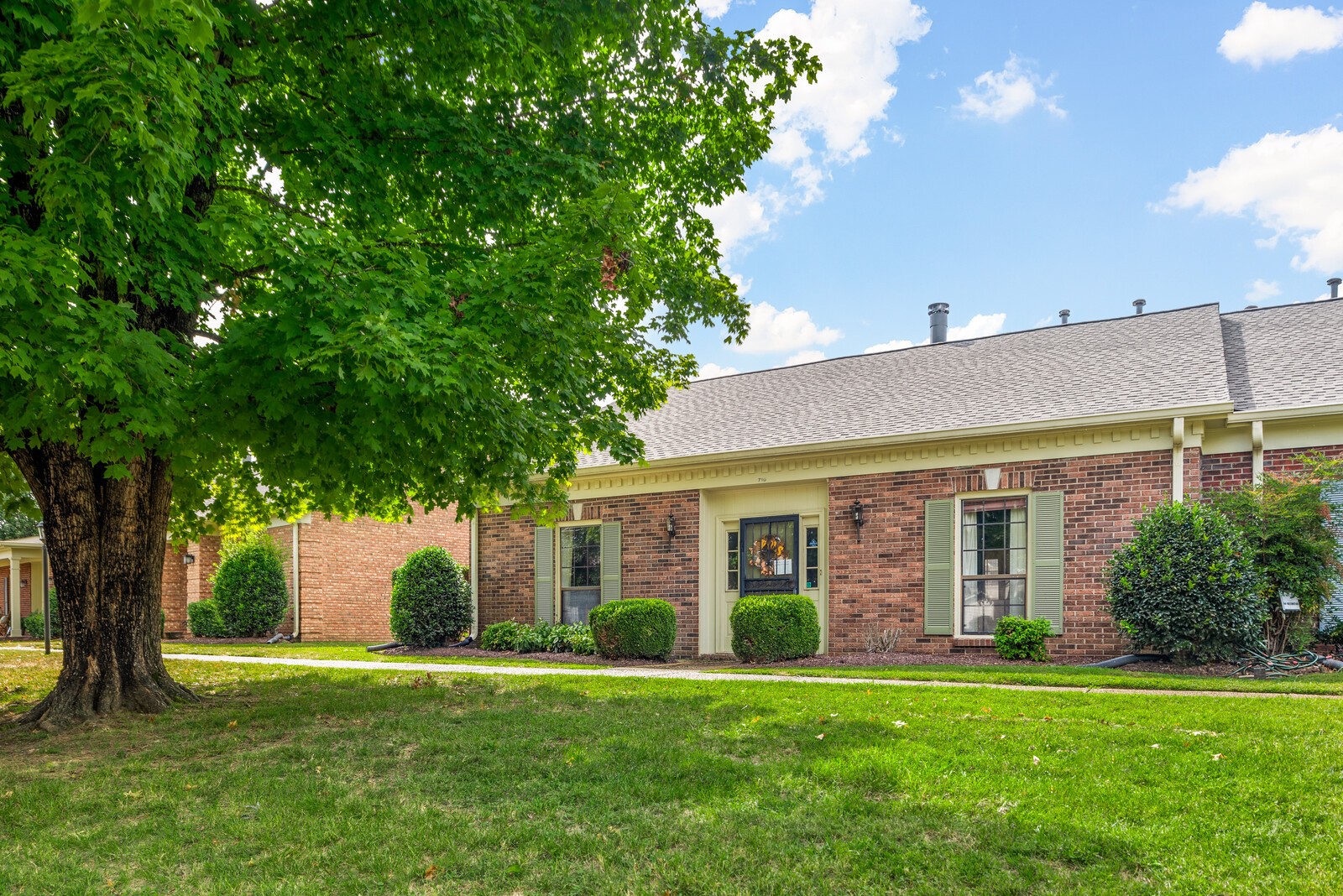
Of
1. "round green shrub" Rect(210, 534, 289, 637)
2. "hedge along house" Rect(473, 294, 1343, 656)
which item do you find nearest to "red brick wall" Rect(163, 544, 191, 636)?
"round green shrub" Rect(210, 534, 289, 637)

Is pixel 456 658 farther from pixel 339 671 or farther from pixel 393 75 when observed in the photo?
pixel 393 75

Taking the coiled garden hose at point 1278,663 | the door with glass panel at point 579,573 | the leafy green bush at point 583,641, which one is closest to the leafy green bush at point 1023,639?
the coiled garden hose at point 1278,663

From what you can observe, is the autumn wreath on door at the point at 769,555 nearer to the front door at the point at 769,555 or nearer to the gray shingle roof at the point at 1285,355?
the front door at the point at 769,555

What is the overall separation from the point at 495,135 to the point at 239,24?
2.14 metres


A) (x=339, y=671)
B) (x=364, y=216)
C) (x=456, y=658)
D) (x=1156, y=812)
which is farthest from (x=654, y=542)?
(x=1156, y=812)

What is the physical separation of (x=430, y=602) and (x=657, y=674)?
23.1 ft

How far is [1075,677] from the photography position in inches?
368

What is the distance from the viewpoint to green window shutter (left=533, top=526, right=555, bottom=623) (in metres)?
16.1

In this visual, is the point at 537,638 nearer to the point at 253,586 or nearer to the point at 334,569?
the point at 334,569

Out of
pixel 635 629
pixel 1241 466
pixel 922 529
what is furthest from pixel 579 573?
pixel 1241 466

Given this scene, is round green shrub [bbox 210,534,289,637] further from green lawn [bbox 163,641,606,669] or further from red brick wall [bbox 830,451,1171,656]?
red brick wall [bbox 830,451,1171,656]

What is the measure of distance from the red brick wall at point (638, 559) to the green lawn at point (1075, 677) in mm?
3545

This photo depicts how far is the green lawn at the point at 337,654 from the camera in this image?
1312cm

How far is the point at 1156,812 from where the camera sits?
173 inches
